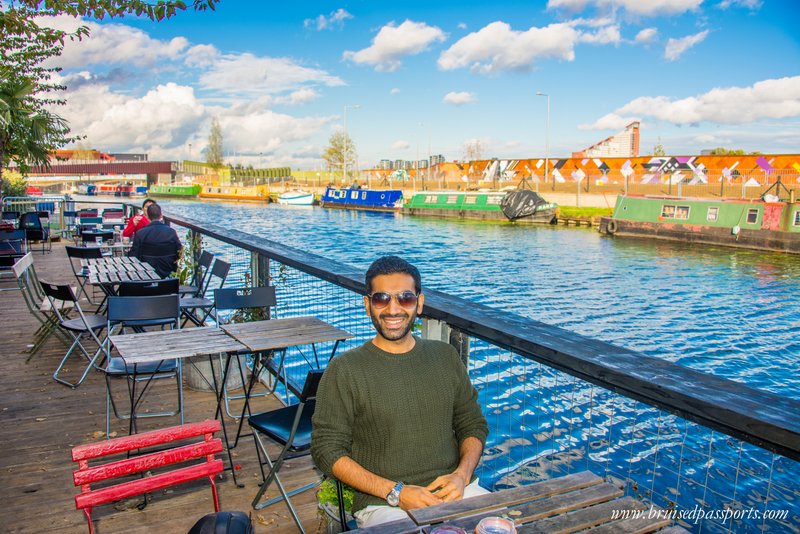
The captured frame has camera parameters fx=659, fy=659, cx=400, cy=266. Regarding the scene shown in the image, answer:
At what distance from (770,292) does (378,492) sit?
2500 centimetres

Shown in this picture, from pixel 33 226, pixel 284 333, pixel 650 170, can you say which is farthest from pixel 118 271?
pixel 650 170

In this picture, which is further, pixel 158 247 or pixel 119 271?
pixel 158 247

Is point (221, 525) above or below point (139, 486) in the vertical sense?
above

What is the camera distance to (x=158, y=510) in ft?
11.4

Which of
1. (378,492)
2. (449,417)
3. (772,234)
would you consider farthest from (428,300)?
(772,234)

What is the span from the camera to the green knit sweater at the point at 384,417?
2.37 meters

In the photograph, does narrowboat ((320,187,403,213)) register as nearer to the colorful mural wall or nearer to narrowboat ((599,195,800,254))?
the colorful mural wall

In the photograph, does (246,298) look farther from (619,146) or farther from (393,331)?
(619,146)

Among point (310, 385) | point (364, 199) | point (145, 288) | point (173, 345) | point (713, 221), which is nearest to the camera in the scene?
point (310, 385)

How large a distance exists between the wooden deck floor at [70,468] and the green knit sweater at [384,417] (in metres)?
0.93

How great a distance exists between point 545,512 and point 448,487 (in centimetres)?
47

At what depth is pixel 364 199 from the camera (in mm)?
65438

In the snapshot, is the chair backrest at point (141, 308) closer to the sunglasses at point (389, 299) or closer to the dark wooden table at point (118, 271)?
the dark wooden table at point (118, 271)

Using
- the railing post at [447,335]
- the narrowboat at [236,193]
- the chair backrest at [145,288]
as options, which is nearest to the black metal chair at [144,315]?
the chair backrest at [145,288]
